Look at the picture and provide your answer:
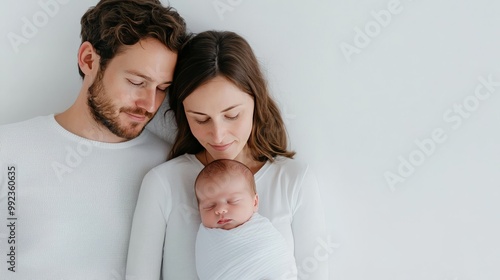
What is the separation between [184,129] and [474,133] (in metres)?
1.14

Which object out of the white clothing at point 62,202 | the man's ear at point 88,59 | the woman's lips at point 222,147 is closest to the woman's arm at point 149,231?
the white clothing at point 62,202

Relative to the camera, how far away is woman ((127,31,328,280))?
174 cm

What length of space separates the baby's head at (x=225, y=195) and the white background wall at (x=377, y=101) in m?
0.46

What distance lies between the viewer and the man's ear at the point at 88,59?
71.6 inches

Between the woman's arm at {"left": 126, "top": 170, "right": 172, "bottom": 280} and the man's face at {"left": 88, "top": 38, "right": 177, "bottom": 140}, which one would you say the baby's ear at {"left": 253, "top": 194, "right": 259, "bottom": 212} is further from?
the man's face at {"left": 88, "top": 38, "right": 177, "bottom": 140}

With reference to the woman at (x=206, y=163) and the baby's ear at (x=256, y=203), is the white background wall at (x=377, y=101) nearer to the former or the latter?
the woman at (x=206, y=163)

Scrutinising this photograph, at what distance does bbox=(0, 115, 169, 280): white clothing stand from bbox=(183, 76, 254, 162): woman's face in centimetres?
32

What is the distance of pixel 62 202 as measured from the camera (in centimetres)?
183

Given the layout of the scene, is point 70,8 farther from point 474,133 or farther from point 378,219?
point 474,133

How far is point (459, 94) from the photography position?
2.08 metres

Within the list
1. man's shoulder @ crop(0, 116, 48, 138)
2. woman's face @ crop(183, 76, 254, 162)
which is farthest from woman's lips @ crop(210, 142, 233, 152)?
man's shoulder @ crop(0, 116, 48, 138)

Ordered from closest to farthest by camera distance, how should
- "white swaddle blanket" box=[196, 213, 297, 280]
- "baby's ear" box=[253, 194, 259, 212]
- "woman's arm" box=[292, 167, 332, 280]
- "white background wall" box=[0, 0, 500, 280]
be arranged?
"white swaddle blanket" box=[196, 213, 297, 280] < "baby's ear" box=[253, 194, 259, 212] < "woman's arm" box=[292, 167, 332, 280] < "white background wall" box=[0, 0, 500, 280]

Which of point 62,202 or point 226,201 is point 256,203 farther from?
point 62,202

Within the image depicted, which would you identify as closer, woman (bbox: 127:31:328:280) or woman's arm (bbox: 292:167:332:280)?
woman (bbox: 127:31:328:280)
